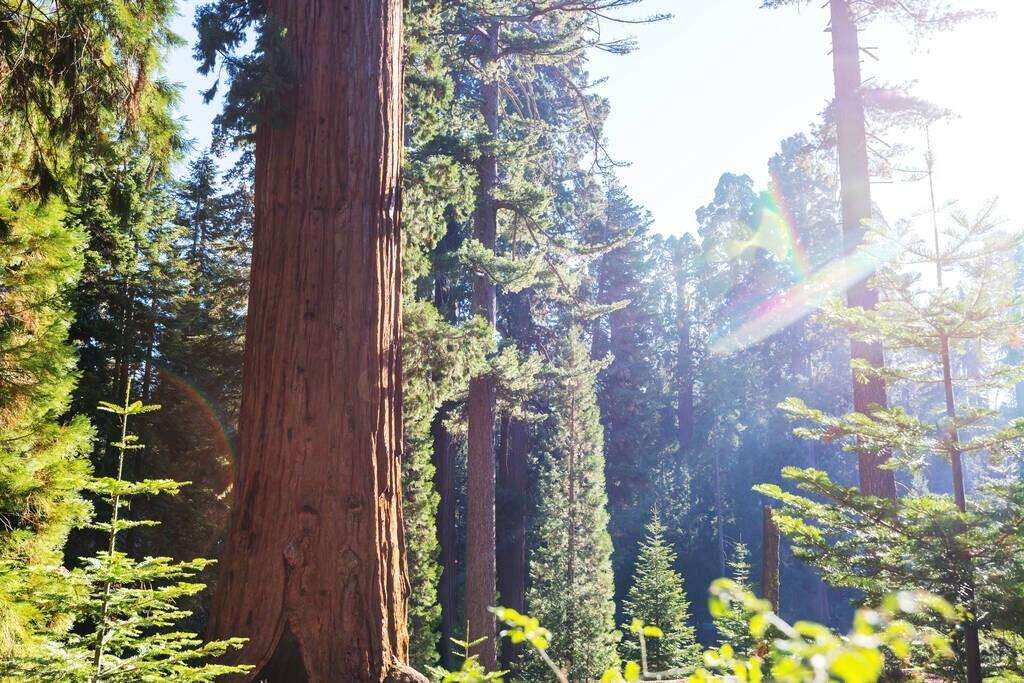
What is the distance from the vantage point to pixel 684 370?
38125 mm

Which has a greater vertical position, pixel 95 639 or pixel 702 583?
pixel 95 639

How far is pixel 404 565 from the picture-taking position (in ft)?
11.0

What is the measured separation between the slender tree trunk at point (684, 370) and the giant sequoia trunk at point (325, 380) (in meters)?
34.8

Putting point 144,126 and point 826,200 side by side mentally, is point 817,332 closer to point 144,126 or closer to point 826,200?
point 826,200

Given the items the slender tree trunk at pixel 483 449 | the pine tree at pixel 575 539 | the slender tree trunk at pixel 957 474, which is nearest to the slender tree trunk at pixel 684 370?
the pine tree at pixel 575 539

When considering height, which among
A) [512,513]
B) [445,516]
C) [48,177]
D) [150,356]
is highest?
[48,177]

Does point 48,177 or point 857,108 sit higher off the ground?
point 857,108

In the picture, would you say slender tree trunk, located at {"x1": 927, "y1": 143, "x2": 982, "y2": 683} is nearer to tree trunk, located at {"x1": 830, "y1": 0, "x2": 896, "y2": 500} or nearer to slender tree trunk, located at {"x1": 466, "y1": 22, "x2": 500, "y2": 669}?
tree trunk, located at {"x1": 830, "y1": 0, "x2": 896, "y2": 500}

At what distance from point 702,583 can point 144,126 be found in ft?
104

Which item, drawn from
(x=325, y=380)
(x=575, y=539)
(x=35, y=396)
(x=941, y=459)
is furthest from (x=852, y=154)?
(x=575, y=539)

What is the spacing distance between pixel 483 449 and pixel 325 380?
9491 mm

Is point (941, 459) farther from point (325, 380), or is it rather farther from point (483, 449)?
point (483, 449)

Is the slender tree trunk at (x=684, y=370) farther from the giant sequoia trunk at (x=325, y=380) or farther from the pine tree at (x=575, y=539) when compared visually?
the giant sequoia trunk at (x=325, y=380)

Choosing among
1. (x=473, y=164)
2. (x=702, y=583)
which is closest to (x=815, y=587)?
(x=702, y=583)
